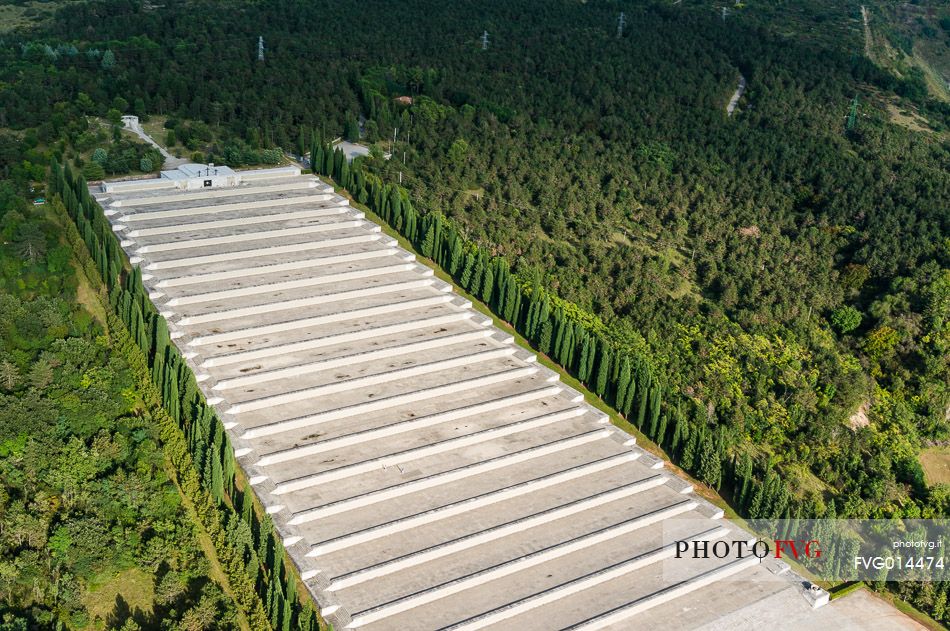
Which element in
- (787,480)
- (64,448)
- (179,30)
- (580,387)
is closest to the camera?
(64,448)

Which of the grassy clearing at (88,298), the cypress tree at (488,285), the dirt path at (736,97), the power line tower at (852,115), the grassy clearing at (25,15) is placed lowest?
the grassy clearing at (25,15)

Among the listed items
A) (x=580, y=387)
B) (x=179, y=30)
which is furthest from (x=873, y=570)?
(x=179, y=30)

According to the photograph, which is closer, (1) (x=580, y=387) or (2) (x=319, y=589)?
(2) (x=319, y=589)

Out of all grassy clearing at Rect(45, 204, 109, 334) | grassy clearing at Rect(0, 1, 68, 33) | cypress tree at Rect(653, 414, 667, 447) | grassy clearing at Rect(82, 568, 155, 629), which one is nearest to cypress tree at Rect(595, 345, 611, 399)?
cypress tree at Rect(653, 414, 667, 447)

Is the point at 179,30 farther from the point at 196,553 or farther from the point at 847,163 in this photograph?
the point at 196,553

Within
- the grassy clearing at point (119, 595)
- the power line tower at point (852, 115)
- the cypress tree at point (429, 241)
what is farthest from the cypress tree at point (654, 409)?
the power line tower at point (852, 115)

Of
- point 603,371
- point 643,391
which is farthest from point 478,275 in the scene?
point 643,391

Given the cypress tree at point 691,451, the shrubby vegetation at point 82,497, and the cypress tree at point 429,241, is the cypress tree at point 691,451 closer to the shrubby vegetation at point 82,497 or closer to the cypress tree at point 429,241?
the cypress tree at point 429,241
